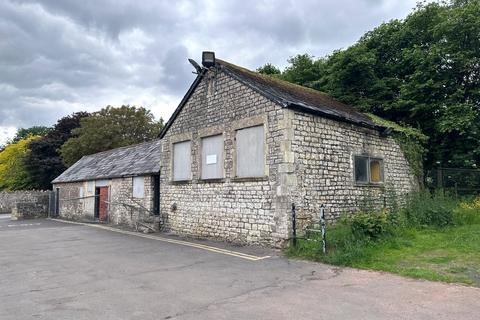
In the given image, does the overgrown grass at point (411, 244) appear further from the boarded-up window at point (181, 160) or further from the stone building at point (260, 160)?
the boarded-up window at point (181, 160)

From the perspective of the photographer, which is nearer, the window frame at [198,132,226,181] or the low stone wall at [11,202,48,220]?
the window frame at [198,132,226,181]

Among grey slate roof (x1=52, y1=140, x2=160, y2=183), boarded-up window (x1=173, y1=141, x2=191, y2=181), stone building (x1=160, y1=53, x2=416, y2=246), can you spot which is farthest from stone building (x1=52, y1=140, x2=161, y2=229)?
boarded-up window (x1=173, y1=141, x2=191, y2=181)

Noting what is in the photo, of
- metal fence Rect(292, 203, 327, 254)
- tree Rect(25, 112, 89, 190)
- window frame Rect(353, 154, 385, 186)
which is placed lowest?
metal fence Rect(292, 203, 327, 254)

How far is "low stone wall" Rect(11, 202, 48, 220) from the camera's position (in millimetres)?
27719

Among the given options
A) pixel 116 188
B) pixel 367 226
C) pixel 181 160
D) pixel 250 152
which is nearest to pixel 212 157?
pixel 250 152

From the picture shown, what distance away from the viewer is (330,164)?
40.9 feet

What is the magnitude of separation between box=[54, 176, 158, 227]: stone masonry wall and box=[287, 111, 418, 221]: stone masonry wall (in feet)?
26.5

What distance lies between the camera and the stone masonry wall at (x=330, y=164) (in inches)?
457

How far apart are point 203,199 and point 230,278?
654 cm

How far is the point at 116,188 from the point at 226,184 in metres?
10.4

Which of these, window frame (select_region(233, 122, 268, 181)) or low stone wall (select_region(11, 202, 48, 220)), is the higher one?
window frame (select_region(233, 122, 268, 181))

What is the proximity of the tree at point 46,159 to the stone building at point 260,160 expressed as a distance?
3376 centimetres

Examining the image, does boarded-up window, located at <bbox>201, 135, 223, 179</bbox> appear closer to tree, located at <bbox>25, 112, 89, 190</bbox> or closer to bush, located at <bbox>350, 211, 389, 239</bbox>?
bush, located at <bbox>350, 211, 389, 239</bbox>

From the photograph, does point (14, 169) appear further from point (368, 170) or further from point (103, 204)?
point (368, 170)
